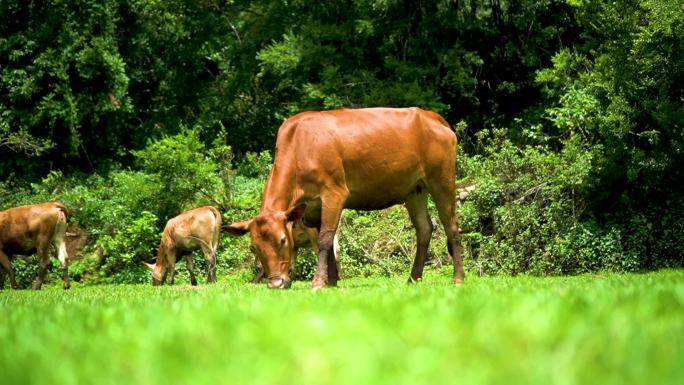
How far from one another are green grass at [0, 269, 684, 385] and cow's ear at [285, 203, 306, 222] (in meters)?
6.11

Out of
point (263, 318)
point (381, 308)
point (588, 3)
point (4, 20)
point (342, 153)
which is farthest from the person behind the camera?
point (4, 20)

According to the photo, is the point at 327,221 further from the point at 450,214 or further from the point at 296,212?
the point at 450,214

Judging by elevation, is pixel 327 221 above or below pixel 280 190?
below

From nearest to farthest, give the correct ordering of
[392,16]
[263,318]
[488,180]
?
[263,318]
[488,180]
[392,16]

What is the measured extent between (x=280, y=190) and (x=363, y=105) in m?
18.8

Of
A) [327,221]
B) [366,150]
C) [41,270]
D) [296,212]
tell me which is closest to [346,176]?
[366,150]

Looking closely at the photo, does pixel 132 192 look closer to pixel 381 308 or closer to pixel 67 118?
pixel 67 118

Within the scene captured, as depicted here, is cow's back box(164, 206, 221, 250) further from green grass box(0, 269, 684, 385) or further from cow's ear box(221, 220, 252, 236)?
green grass box(0, 269, 684, 385)

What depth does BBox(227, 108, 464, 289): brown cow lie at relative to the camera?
10.7 m

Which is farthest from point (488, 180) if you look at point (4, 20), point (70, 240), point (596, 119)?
point (4, 20)

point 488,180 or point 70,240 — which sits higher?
point 488,180

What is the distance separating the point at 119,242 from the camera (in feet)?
69.3

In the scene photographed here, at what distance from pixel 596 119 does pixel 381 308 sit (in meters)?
12.9

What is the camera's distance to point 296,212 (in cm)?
1065
